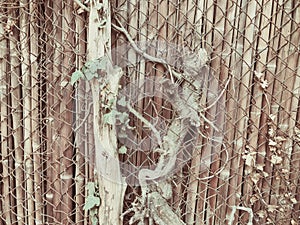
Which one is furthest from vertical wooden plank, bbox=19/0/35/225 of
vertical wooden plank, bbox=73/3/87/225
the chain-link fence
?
vertical wooden plank, bbox=73/3/87/225

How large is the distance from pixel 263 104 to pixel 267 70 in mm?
160

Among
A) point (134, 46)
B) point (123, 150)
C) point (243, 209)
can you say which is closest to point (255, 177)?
point (243, 209)

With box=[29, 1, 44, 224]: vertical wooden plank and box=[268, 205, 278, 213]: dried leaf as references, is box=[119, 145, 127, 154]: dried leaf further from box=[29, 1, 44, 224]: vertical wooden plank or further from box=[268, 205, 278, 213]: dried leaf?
box=[268, 205, 278, 213]: dried leaf

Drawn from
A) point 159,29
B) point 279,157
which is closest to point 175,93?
point 159,29

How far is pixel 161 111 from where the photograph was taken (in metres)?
1.91

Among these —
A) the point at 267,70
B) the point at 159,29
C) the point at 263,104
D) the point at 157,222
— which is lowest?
the point at 157,222

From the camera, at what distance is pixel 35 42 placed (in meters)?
1.88

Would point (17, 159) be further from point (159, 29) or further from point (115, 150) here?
point (159, 29)

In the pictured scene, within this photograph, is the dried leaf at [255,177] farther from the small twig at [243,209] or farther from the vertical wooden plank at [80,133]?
the vertical wooden plank at [80,133]

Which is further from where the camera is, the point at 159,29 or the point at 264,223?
the point at 264,223

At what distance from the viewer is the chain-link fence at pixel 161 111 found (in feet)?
6.02

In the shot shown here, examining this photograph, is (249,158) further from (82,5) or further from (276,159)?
(82,5)

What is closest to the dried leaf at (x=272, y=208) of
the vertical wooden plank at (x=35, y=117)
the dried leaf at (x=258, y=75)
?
the dried leaf at (x=258, y=75)

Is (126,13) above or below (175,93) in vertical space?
above
